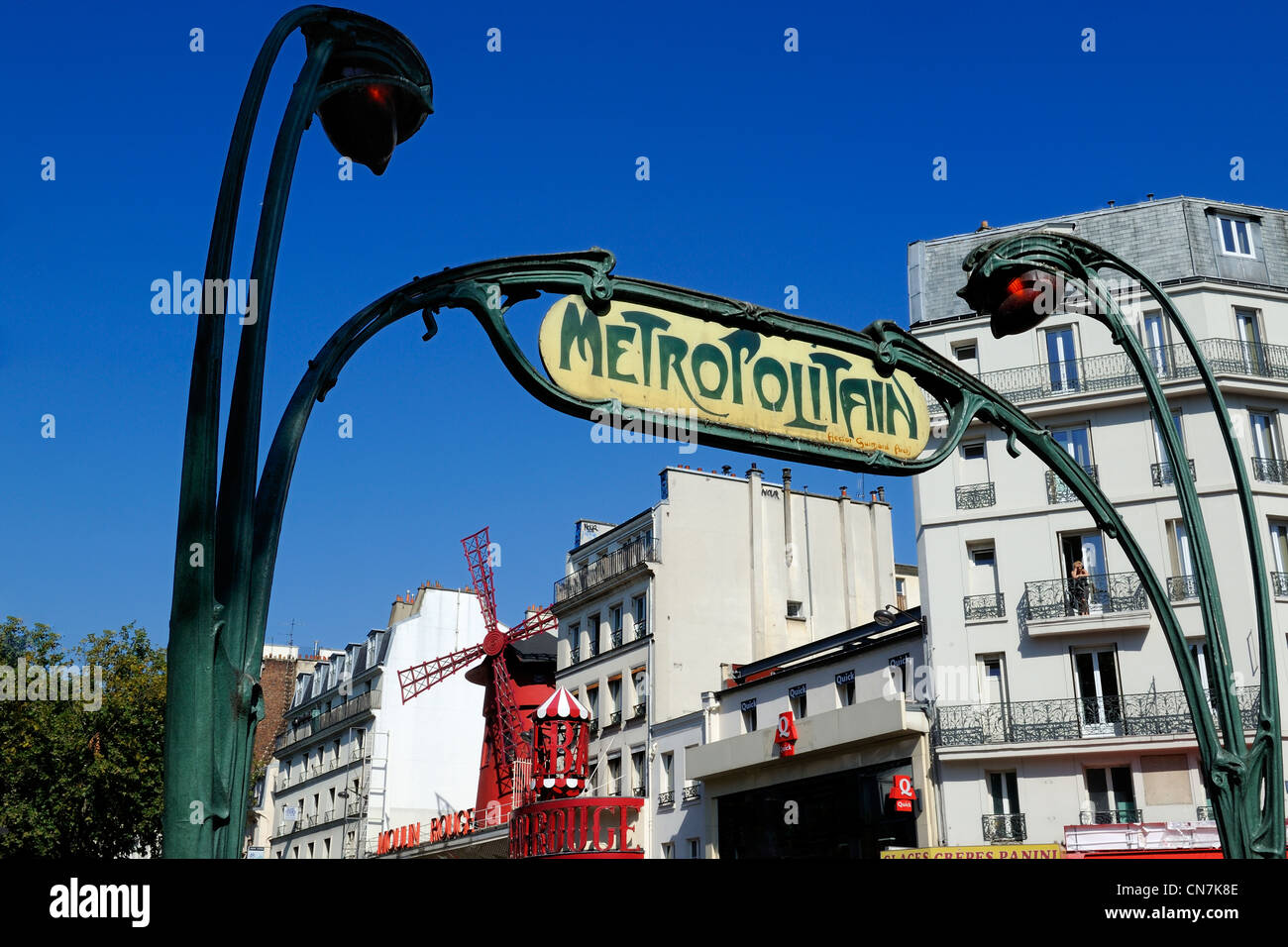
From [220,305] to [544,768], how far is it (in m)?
38.7

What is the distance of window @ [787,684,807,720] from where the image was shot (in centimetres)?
3755

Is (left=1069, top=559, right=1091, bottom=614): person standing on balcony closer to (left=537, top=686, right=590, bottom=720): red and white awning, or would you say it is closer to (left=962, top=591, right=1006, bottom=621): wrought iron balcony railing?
(left=962, top=591, right=1006, bottom=621): wrought iron balcony railing

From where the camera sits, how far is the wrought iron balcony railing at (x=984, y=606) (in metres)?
33.2

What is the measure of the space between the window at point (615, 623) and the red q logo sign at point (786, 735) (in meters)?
11.8

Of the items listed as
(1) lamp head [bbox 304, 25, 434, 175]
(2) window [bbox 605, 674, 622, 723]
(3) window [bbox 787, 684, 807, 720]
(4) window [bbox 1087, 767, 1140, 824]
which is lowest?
(4) window [bbox 1087, 767, 1140, 824]

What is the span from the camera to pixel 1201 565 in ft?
25.0

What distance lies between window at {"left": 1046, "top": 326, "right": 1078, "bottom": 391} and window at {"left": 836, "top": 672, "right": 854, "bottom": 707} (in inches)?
378

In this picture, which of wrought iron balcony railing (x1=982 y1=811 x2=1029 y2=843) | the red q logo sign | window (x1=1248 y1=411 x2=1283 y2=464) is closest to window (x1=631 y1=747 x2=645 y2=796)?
the red q logo sign

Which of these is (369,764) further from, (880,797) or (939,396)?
(939,396)

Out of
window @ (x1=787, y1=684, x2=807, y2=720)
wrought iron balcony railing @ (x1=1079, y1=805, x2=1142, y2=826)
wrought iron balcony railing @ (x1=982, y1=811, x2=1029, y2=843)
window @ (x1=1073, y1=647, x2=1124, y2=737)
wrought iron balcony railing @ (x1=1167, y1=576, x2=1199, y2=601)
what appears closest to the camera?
wrought iron balcony railing @ (x1=1079, y1=805, x2=1142, y2=826)

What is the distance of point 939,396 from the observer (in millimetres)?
7117

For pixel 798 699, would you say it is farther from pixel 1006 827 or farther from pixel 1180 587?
pixel 1180 587

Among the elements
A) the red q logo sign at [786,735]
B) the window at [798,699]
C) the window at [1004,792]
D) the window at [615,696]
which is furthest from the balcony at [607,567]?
the window at [1004,792]
